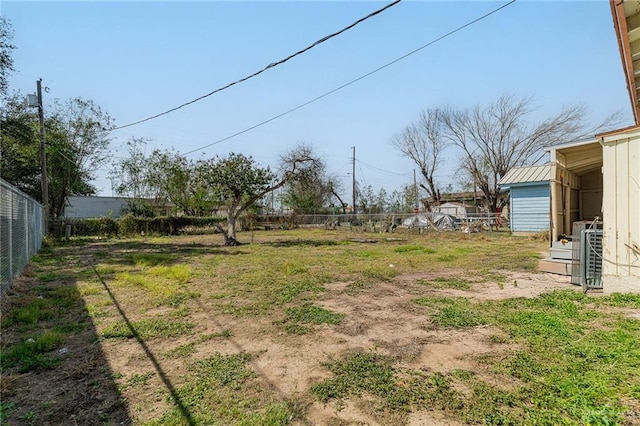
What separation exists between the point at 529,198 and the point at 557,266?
11890 mm

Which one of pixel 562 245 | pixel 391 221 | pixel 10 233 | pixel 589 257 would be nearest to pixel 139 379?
pixel 10 233

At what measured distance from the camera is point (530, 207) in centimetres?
1708

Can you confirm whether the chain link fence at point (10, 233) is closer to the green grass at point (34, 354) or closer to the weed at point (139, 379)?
the green grass at point (34, 354)

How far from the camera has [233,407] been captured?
2385mm

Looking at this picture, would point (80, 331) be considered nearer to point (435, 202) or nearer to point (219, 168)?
point (219, 168)

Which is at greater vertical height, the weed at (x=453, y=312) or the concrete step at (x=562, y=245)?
the concrete step at (x=562, y=245)

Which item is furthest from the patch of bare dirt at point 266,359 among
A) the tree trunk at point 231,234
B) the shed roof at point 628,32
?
the tree trunk at point 231,234

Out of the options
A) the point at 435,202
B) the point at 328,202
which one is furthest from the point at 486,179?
the point at 328,202

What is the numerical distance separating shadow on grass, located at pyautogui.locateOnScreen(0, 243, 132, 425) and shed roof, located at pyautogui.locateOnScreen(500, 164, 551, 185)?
61.2 feet

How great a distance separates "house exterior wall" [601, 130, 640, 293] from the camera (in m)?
4.88

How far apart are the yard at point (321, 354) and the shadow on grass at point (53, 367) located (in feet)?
0.05

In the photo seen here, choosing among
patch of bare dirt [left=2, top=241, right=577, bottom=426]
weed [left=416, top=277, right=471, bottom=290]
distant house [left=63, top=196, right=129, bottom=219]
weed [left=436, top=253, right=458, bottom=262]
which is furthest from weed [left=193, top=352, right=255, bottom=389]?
distant house [left=63, top=196, right=129, bottom=219]

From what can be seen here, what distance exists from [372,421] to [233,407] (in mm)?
1004

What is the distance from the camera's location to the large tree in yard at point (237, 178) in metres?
15.7
